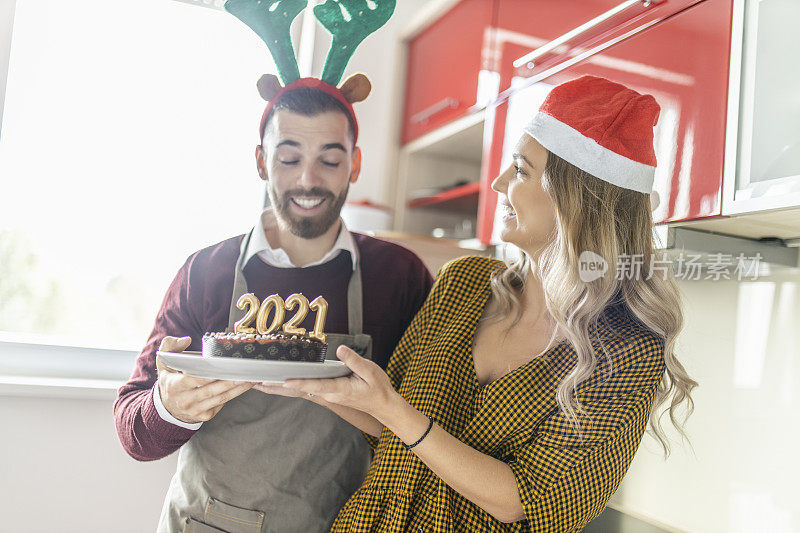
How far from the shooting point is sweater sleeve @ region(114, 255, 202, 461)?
3.46ft

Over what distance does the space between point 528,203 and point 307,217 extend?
1.21 ft

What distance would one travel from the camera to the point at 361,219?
2053mm

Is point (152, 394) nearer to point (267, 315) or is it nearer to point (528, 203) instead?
point (267, 315)

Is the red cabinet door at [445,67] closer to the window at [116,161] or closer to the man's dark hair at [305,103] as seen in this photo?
the window at [116,161]

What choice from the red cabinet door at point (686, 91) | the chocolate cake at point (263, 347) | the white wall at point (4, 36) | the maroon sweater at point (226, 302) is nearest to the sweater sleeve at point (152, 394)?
the maroon sweater at point (226, 302)

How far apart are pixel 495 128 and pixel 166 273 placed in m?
0.95

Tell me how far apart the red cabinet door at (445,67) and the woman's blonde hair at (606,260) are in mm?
948

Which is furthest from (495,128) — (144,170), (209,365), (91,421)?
(91,421)

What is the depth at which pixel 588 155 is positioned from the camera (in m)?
1.06

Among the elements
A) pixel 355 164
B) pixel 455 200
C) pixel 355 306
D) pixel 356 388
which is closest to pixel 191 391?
pixel 356 388

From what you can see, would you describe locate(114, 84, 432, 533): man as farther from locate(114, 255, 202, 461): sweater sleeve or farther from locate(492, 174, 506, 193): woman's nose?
locate(492, 174, 506, 193): woman's nose

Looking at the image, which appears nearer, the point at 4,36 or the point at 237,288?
the point at 237,288

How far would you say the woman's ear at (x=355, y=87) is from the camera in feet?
3.80

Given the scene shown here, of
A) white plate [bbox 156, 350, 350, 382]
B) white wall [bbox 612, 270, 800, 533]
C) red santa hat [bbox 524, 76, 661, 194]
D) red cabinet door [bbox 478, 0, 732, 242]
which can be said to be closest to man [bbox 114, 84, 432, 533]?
white plate [bbox 156, 350, 350, 382]
